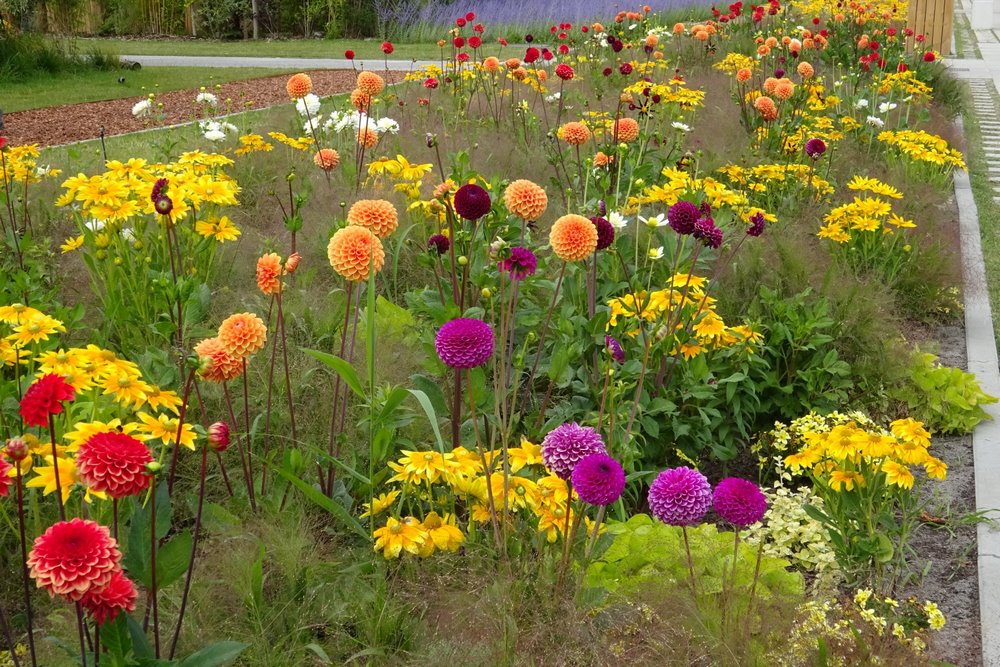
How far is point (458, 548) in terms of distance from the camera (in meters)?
2.38

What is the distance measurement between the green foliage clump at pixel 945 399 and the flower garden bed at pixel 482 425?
12mm

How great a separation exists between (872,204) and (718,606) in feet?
9.38

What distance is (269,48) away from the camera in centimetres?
1691

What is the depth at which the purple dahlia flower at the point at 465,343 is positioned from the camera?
6.52 feet

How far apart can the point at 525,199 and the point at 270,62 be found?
12.7m

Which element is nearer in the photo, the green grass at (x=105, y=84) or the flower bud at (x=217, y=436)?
the flower bud at (x=217, y=436)

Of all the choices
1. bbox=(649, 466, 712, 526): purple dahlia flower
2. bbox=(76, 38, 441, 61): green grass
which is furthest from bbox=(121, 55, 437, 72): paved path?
bbox=(649, 466, 712, 526): purple dahlia flower

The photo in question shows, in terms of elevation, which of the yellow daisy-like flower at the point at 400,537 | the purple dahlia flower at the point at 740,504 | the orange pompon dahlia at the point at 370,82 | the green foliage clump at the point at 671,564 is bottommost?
the green foliage clump at the point at 671,564

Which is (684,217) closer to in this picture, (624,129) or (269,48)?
(624,129)

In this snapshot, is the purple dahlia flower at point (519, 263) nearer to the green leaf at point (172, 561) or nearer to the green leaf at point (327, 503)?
the green leaf at point (327, 503)

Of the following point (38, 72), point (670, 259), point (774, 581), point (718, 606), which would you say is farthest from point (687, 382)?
point (38, 72)

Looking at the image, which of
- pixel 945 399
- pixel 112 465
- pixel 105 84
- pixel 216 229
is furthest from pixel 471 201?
pixel 105 84

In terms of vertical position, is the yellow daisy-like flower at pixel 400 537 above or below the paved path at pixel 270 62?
below

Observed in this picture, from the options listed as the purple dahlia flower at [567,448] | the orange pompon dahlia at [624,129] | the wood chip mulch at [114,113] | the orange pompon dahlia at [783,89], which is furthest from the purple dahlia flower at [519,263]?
the wood chip mulch at [114,113]
